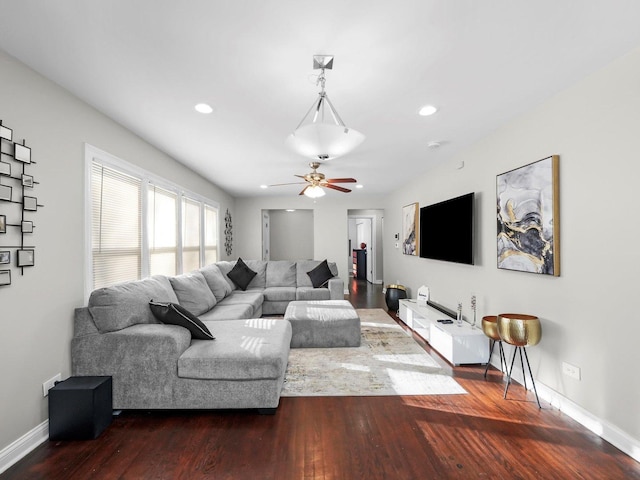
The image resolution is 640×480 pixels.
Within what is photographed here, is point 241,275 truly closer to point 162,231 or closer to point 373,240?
point 162,231

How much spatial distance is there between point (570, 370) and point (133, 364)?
328 centimetres

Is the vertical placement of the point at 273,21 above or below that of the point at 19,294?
above

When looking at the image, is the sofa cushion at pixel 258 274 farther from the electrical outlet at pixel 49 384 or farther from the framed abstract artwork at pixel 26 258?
the framed abstract artwork at pixel 26 258

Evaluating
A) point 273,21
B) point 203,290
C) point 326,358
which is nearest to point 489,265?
point 326,358

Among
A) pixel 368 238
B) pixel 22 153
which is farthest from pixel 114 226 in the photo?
pixel 368 238

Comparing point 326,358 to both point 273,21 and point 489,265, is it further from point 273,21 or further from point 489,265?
point 273,21

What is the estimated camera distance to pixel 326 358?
3.55 metres

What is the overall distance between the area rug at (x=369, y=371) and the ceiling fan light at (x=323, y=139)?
2059mm

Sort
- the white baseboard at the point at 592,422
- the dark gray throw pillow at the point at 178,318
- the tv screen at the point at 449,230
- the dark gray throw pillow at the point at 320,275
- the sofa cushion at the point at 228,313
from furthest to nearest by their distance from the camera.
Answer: the dark gray throw pillow at the point at 320,275 < the sofa cushion at the point at 228,313 < the tv screen at the point at 449,230 < the dark gray throw pillow at the point at 178,318 < the white baseboard at the point at 592,422

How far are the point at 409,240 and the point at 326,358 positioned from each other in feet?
10.6

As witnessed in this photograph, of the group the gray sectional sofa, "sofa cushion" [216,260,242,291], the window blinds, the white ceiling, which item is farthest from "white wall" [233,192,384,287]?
the gray sectional sofa

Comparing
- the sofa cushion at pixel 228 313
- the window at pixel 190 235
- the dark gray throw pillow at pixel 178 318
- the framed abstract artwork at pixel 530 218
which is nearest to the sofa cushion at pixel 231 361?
the dark gray throw pillow at pixel 178 318

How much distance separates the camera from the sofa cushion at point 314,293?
5.80 m

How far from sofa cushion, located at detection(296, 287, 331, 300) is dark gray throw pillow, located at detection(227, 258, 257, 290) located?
3.30 ft
